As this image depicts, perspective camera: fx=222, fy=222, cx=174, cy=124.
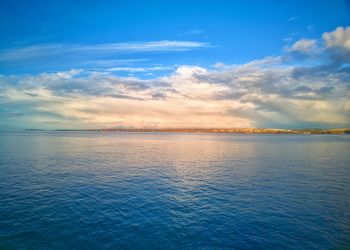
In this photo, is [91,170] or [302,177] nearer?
[302,177]

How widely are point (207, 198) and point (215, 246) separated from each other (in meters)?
12.6

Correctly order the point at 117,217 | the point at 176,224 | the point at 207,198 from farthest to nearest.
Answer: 1. the point at 207,198
2. the point at 117,217
3. the point at 176,224

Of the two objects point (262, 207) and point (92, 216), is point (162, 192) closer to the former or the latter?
point (92, 216)

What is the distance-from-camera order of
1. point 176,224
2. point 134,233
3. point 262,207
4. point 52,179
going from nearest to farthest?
1. point 134,233
2. point 176,224
3. point 262,207
4. point 52,179

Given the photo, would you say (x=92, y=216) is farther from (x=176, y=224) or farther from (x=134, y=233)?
(x=176, y=224)

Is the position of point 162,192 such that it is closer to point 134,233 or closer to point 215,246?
point 134,233

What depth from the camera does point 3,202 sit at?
29.1 metres

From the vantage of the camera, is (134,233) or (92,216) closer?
(134,233)

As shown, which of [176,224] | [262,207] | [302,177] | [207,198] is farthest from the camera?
[302,177]

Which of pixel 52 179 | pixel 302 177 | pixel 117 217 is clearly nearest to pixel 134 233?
pixel 117 217

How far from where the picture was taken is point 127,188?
37062mm

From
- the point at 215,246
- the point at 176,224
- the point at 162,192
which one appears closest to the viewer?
the point at 215,246

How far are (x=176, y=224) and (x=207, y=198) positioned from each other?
965cm

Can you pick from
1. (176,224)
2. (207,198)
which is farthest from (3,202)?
(207,198)
